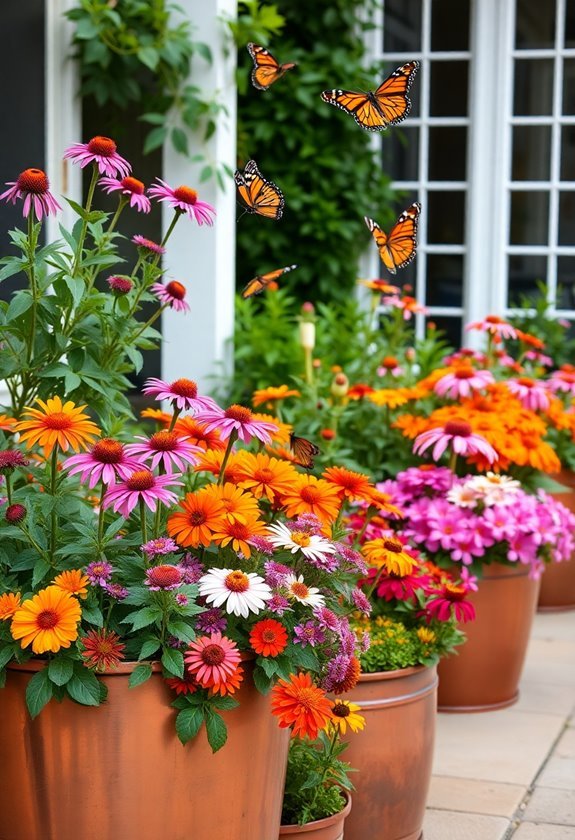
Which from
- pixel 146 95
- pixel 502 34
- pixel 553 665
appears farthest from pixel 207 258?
pixel 502 34

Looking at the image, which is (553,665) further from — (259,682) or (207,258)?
(259,682)

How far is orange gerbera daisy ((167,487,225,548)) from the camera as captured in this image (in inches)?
74.2

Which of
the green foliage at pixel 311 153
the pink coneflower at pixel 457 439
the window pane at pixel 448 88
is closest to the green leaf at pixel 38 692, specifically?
the pink coneflower at pixel 457 439

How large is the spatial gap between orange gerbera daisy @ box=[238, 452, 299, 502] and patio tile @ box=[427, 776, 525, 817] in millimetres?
1132

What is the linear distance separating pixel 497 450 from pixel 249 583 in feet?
5.63

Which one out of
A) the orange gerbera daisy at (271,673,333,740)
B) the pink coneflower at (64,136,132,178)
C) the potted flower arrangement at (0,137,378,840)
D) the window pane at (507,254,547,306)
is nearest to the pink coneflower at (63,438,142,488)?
the potted flower arrangement at (0,137,378,840)

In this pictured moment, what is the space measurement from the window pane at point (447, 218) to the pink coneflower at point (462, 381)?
2.59 m

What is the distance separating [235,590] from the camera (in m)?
1.81

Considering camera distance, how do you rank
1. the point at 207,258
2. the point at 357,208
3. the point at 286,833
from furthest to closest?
the point at 357,208 < the point at 207,258 < the point at 286,833

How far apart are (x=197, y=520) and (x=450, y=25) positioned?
4.75 metres

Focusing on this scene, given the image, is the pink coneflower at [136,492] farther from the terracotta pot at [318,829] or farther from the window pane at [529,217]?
the window pane at [529,217]

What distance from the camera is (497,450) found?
11.2 ft

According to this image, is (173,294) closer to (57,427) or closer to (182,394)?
(182,394)

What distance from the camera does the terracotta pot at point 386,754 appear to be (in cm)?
244
